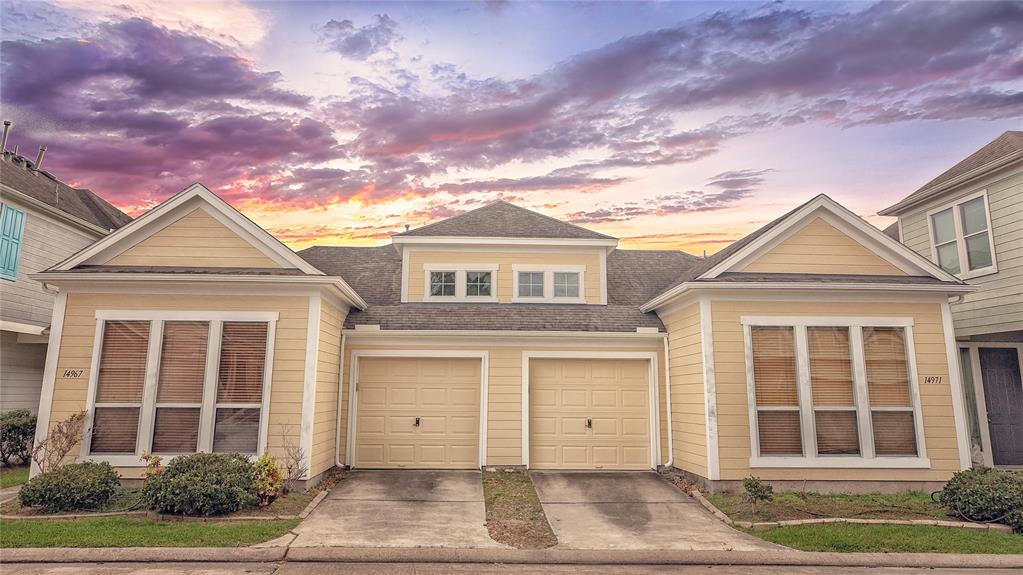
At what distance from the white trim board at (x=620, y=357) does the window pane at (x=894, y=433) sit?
12.7 ft

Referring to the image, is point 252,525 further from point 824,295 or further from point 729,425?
point 824,295

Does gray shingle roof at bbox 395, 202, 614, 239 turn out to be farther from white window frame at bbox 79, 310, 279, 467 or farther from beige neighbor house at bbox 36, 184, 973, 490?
white window frame at bbox 79, 310, 279, 467

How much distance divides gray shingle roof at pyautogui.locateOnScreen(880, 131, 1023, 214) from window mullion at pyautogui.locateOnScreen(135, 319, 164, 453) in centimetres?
1738

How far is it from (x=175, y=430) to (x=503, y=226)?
873 cm

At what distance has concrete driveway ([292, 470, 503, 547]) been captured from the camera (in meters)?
7.05

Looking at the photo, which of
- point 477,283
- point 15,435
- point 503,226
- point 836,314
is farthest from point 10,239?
point 836,314

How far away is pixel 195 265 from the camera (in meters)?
10.3

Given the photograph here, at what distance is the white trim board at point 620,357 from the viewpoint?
1166 centimetres

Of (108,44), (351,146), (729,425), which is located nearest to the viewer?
(729,425)

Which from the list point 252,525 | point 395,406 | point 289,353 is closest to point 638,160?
point 395,406

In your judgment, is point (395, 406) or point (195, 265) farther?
point (395, 406)

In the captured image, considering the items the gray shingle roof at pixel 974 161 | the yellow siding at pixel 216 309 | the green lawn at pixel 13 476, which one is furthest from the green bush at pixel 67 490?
the gray shingle roof at pixel 974 161

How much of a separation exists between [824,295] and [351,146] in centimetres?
1200

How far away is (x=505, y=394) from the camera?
464 inches
